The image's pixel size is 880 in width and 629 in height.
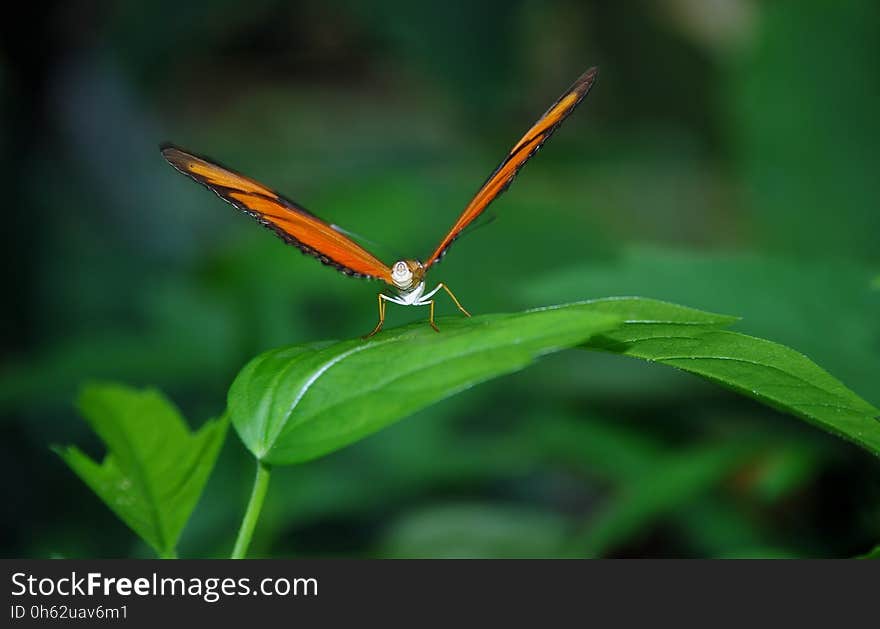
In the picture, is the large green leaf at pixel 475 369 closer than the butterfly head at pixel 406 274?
Yes

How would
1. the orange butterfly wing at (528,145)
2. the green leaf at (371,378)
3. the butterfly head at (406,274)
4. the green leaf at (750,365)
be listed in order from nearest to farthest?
the green leaf at (371,378) → the green leaf at (750,365) → the orange butterfly wing at (528,145) → the butterfly head at (406,274)

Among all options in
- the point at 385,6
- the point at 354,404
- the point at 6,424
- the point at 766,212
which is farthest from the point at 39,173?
the point at 354,404

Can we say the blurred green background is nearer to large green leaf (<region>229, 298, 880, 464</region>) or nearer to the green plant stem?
large green leaf (<region>229, 298, 880, 464</region>)

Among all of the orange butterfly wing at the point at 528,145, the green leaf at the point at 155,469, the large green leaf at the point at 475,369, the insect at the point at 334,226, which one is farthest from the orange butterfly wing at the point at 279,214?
the green leaf at the point at 155,469

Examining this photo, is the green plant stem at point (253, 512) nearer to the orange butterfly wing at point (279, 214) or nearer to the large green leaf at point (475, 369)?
the large green leaf at point (475, 369)

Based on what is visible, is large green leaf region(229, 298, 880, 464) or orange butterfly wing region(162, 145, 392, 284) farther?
orange butterfly wing region(162, 145, 392, 284)

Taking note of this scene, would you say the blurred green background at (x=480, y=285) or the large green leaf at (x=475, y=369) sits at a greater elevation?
the blurred green background at (x=480, y=285)

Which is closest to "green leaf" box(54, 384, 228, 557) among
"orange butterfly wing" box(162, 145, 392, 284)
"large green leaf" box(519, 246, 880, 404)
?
"orange butterfly wing" box(162, 145, 392, 284)

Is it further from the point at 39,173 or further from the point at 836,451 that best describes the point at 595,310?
the point at 39,173
